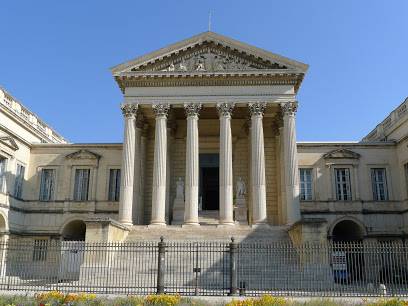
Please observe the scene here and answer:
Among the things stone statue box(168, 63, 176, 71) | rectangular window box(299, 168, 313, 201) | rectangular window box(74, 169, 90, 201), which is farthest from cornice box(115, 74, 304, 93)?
rectangular window box(74, 169, 90, 201)

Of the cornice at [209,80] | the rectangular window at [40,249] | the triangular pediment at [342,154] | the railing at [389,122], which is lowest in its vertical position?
the rectangular window at [40,249]

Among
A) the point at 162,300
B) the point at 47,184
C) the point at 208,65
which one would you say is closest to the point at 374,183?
the point at 208,65

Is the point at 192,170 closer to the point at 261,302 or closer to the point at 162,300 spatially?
the point at 162,300

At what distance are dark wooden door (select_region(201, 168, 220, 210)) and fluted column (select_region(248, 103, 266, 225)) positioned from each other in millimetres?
6458

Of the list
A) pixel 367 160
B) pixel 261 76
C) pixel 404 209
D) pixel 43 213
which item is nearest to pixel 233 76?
pixel 261 76

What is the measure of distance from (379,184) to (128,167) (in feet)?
64.2

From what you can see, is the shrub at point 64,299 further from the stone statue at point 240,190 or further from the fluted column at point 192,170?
the stone statue at point 240,190

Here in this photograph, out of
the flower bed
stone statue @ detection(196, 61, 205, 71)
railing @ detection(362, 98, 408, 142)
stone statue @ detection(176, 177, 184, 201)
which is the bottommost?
the flower bed

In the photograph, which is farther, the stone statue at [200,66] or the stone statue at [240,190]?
the stone statue at [240,190]

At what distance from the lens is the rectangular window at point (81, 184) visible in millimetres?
35938

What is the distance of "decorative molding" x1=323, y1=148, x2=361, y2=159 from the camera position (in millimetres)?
35031

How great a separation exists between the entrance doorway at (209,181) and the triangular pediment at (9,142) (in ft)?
47.3

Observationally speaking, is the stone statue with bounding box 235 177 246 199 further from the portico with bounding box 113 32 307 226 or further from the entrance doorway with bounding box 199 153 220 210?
the entrance doorway with bounding box 199 153 220 210

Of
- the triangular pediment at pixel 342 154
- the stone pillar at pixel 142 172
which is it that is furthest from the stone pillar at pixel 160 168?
the triangular pediment at pixel 342 154
